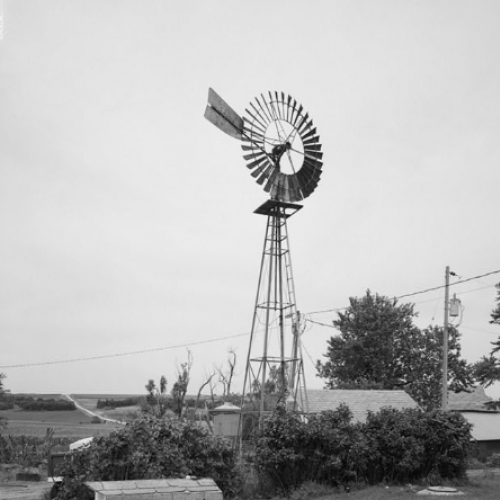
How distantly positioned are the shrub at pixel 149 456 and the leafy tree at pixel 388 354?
34419mm

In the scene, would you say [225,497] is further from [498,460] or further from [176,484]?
[498,460]

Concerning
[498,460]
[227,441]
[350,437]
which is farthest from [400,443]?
[498,460]

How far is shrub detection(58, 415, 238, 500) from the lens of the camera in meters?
14.3

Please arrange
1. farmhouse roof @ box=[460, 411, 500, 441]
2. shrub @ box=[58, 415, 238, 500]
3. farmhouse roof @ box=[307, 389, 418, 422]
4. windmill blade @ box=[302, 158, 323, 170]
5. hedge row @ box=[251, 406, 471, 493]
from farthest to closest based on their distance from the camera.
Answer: farmhouse roof @ box=[460, 411, 500, 441], farmhouse roof @ box=[307, 389, 418, 422], windmill blade @ box=[302, 158, 323, 170], hedge row @ box=[251, 406, 471, 493], shrub @ box=[58, 415, 238, 500]

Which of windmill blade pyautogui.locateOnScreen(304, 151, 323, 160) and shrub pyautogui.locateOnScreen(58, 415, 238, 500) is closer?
shrub pyautogui.locateOnScreen(58, 415, 238, 500)

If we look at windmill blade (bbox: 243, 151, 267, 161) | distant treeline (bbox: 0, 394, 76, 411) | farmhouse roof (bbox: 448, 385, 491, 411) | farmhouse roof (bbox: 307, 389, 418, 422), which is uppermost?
windmill blade (bbox: 243, 151, 267, 161)

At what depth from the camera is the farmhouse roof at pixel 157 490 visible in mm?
8672

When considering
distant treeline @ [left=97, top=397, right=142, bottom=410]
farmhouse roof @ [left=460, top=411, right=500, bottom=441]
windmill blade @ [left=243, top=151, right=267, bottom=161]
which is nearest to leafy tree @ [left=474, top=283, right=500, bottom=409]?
farmhouse roof @ [left=460, top=411, right=500, bottom=441]

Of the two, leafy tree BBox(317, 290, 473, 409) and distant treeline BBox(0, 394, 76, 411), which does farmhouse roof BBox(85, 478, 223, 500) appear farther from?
distant treeline BBox(0, 394, 76, 411)

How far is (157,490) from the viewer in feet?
29.3

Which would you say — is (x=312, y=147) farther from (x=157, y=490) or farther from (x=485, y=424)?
(x=485, y=424)

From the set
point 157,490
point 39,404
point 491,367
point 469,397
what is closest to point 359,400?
point 491,367

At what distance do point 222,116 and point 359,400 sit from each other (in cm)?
1731

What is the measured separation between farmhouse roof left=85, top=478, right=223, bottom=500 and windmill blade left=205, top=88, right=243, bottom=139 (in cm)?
1413
